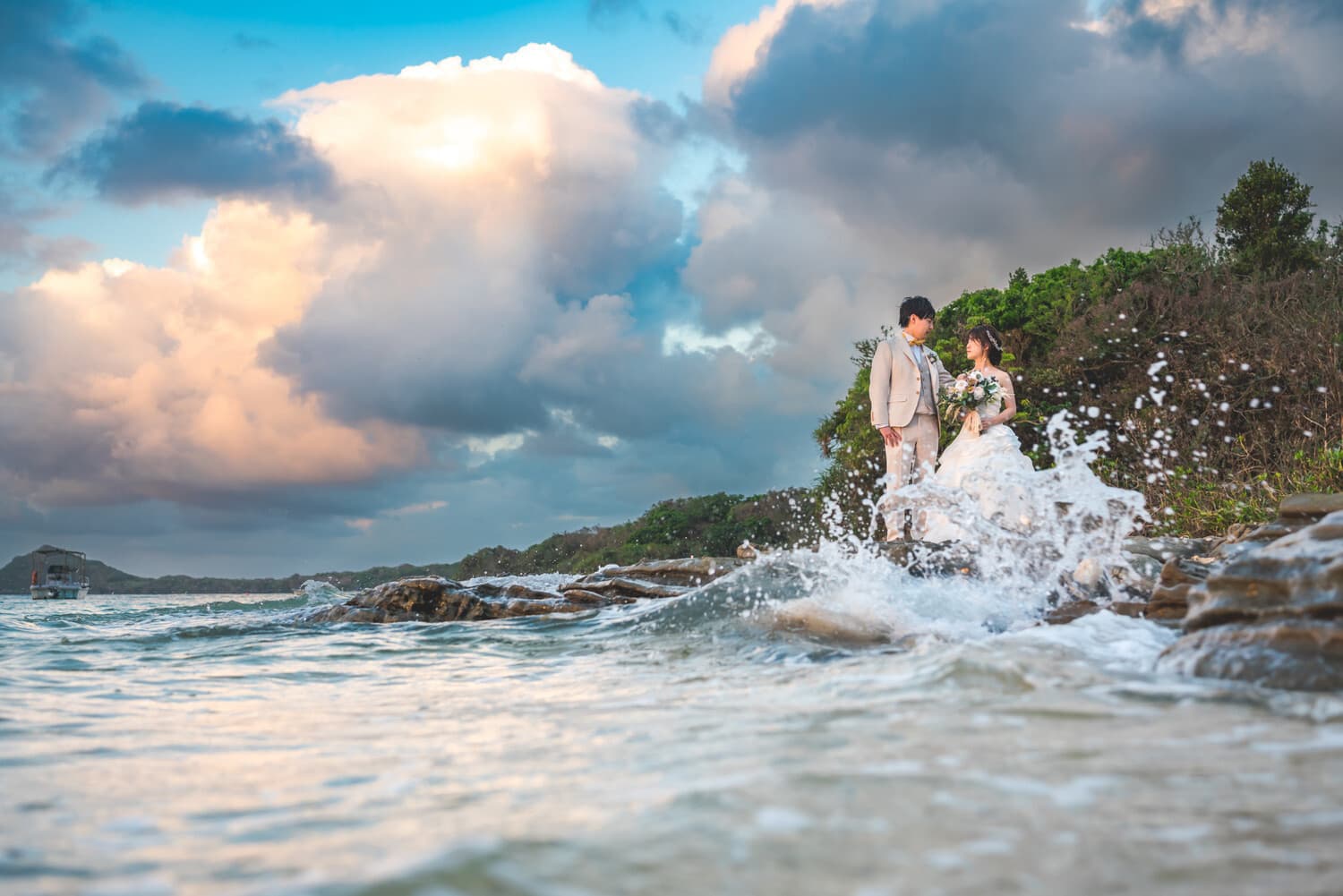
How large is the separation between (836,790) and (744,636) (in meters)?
4.20

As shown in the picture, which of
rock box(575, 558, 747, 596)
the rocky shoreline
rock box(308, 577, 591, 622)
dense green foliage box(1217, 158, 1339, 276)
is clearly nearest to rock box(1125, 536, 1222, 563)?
the rocky shoreline

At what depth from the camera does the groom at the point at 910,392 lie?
11008mm

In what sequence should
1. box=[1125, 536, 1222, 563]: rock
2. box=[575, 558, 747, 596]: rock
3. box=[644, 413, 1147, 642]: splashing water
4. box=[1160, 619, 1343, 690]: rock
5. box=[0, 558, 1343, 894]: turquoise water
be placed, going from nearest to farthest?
box=[0, 558, 1343, 894]: turquoise water, box=[1160, 619, 1343, 690]: rock, box=[644, 413, 1147, 642]: splashing water, box=[1125, 536, 1222, 563]: rock, box=[575, 558, 747, 596]: rock

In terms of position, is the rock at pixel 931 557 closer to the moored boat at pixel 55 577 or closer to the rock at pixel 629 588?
the rock at pixel 629 588

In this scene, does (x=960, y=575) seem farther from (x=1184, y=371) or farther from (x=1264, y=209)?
(x=1264, y=209)

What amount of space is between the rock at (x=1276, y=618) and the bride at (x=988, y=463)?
202 inches

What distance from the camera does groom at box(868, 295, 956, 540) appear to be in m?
11.0

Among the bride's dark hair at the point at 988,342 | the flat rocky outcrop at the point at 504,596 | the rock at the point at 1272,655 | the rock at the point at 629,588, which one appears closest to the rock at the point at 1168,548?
the bride's dark hair at the point at 988,342

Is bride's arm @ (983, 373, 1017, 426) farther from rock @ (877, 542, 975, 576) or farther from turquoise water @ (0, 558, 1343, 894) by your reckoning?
turquoise water @ (0, 558, 1343, 894)

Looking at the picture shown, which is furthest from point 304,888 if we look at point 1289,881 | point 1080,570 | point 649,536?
point 649,536

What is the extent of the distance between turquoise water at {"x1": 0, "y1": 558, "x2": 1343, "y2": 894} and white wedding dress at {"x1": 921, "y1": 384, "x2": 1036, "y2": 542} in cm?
422

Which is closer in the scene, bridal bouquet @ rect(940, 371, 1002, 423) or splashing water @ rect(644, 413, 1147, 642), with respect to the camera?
splashing water @ rect(644, 413, 1147, 642)

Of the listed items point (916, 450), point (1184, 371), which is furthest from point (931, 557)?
point (1184, 371)

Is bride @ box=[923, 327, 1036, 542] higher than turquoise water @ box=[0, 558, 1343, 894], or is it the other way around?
bride @ box=[923, 327, 1036, 542]
